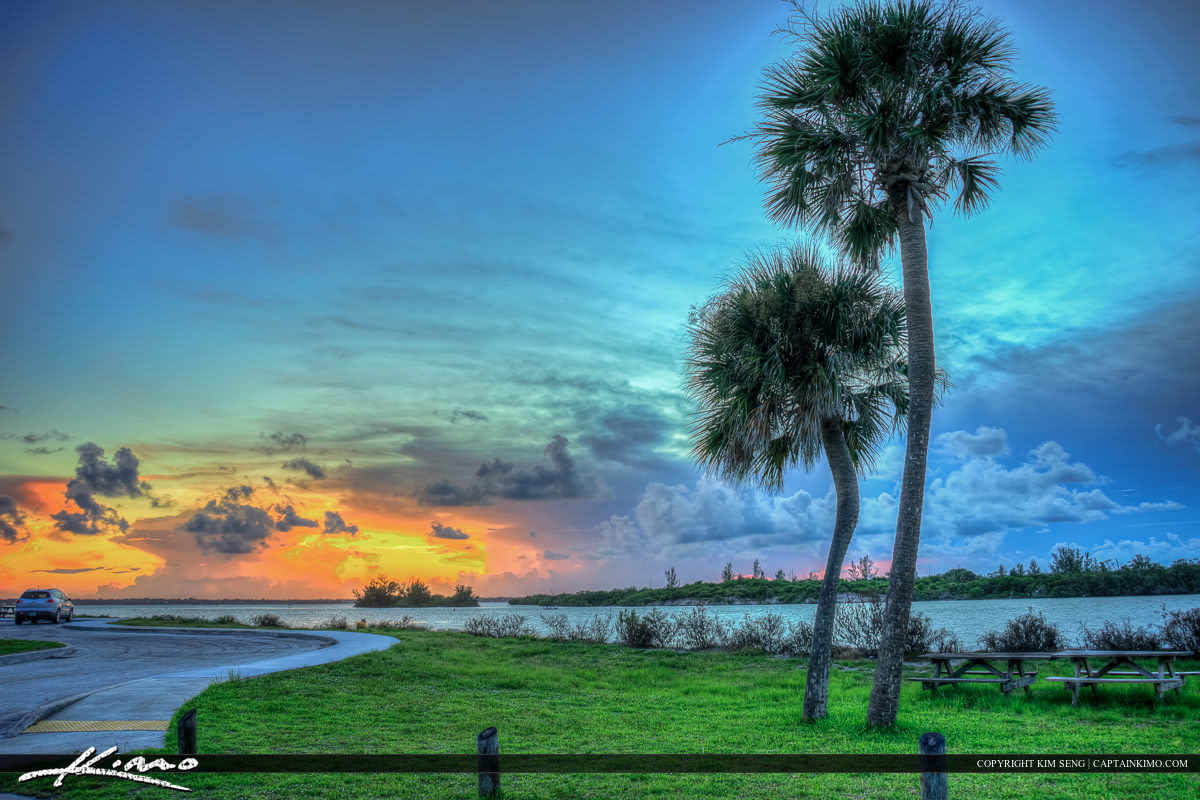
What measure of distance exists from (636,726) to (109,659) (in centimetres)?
1738

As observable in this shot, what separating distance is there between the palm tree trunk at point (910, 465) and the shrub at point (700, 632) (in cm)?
1848

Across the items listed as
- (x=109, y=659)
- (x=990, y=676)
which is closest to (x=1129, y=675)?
(x=990, y=676)

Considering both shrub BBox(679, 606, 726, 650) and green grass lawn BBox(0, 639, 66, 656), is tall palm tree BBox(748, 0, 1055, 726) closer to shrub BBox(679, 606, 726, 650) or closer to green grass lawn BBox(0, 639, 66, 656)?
shrub BBox(679, 606, 726, 650)

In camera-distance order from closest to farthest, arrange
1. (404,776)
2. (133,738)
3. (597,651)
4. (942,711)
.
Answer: (404,776)
(133,738)
(942,711)
(597,651)

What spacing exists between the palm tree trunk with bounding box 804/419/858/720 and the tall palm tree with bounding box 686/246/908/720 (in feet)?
0.07

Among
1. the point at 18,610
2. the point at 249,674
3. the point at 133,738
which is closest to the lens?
the point at 133,738

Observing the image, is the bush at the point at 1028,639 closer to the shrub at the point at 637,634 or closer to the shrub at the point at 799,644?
the shrub at the point at 799,644

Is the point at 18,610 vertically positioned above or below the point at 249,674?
below

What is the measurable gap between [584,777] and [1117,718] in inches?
376

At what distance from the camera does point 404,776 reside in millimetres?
8844

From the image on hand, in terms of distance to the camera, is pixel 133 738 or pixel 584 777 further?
pixel 133 738

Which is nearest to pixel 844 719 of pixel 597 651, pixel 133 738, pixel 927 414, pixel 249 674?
pixel 927 414

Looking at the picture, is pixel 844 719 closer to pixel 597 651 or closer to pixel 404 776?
pixel 404 776

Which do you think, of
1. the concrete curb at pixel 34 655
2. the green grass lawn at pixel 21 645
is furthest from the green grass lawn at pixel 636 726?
the green grass lawn at pixel 21 645
